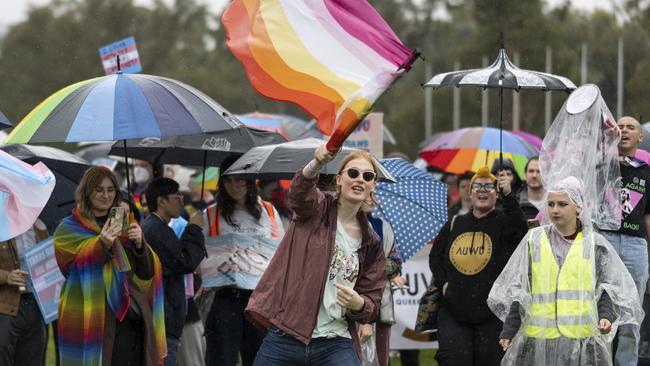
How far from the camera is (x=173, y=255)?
370 inches

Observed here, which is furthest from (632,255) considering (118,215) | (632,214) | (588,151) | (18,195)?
(18,195)

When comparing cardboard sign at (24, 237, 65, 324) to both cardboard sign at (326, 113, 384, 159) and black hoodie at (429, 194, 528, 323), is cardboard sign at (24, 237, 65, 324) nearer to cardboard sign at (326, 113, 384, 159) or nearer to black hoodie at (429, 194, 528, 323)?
black hoodie at (429, 194, 528, 323)

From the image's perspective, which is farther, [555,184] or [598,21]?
[598,21]

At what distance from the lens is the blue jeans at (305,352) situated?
684 centimetres

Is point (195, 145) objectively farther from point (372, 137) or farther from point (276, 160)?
point (372, 137)

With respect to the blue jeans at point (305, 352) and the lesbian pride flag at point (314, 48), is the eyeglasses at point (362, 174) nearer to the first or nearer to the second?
the lesbian pride flag at point (314, 48)

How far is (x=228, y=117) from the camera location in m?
8.42

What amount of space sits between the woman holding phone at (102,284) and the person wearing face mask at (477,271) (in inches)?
89.7

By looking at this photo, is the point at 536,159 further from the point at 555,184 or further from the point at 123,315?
the point at 123,315

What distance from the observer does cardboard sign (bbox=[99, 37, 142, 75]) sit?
14.0 metres

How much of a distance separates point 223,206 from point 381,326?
1569 millimetres

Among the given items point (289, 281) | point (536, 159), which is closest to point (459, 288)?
point (536, 159)

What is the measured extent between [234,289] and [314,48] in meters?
3.07

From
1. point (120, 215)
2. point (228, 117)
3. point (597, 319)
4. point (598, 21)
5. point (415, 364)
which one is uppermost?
point (598, 21)
